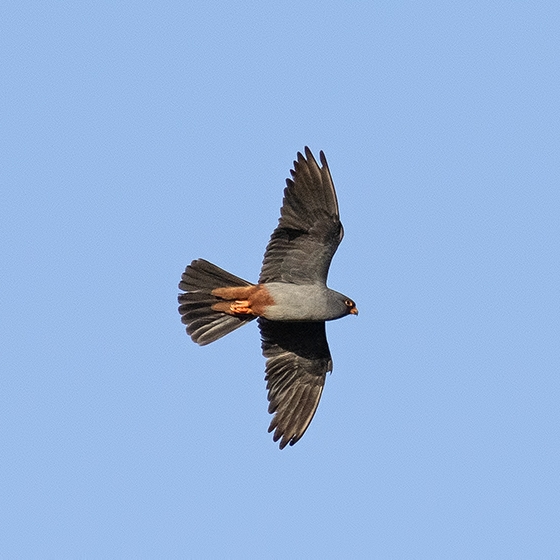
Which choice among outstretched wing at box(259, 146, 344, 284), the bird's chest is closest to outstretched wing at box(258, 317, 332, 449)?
the bird's chest

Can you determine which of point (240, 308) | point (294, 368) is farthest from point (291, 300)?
point (294, 368)

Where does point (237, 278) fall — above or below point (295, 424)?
above

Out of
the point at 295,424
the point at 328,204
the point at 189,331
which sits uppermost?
→ the point at 328,204

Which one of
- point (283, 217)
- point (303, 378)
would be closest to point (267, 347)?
point (303, 378)

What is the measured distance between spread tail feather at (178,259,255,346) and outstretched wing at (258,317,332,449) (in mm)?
514

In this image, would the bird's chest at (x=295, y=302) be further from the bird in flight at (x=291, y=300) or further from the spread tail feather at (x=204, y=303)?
the spread tail feather at (x=204, y=303)

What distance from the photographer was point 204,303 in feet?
59.0

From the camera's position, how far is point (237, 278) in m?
17.8

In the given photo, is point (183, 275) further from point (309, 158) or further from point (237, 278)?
point (309, 158)

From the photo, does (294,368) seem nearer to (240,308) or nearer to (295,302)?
(240,308)

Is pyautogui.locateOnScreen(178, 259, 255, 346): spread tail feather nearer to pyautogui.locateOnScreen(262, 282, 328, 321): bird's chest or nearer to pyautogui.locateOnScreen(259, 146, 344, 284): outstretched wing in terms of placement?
pyautogui.locateOnScreen(262, 282, 328, 321): bird's chest

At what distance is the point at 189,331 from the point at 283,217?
196cm

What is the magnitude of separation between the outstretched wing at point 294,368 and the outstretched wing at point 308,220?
1.22m

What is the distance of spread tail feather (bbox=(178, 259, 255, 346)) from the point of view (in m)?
17.8
